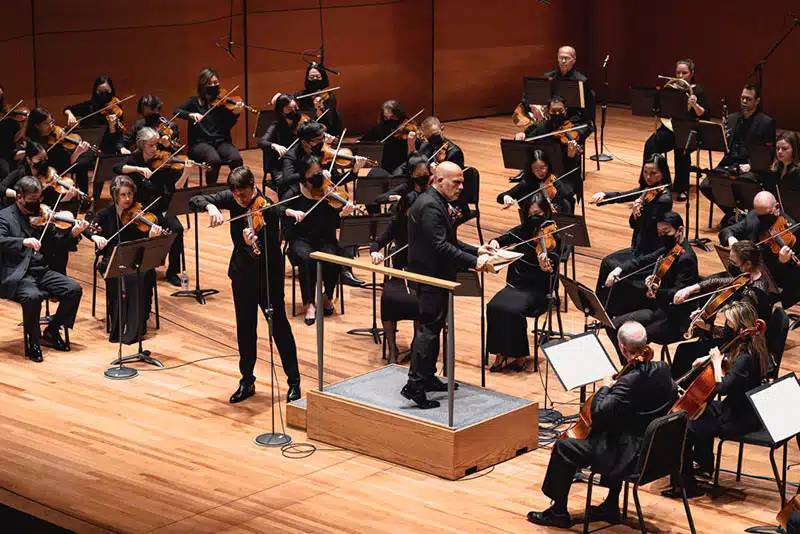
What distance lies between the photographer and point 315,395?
6.68 m

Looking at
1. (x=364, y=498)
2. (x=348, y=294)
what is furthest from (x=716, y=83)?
(x=364, y=498)

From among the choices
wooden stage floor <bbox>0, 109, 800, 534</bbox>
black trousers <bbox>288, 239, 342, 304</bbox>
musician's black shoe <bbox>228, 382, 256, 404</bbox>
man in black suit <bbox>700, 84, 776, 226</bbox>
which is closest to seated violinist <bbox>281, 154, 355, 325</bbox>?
black trousers <bbox>288, 239, 342, 304</bbox>

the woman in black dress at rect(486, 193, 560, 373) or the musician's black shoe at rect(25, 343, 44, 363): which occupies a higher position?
the woman in black dress at rect(486, 193, 560, 373)

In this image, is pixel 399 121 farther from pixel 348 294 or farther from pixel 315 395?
pixel 315 395

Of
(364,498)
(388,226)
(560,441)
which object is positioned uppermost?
(388,226)

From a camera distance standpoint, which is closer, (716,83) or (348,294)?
(348,294)

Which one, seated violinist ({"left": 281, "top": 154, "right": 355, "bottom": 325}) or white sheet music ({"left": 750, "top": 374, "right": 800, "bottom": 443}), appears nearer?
white sheet music ({"left": 750, "top": 374, "right": 800, "bottom": 443})

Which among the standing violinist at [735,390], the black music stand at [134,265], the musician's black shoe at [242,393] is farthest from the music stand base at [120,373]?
the standing violinist at [735,390]

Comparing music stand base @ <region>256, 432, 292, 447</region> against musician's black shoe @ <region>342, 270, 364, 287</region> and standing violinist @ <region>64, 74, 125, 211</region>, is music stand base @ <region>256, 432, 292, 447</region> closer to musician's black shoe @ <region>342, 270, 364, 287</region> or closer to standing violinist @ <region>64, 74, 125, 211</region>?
musician's black shoe @ <region>342, 270, 364, 287</region>

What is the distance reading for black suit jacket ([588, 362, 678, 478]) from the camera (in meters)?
5.52

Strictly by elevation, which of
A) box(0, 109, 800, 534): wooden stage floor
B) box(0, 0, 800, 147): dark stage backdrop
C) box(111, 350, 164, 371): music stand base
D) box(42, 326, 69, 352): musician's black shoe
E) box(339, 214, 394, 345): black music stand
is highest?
box(0, 0, 800, 147): dark stage backdrop

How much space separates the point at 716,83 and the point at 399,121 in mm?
5948

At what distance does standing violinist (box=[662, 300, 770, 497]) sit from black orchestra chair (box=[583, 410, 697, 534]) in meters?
0.50

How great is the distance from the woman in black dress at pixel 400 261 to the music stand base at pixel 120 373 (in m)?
1.50
